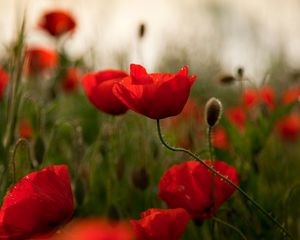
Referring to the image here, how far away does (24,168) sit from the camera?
1.40 m

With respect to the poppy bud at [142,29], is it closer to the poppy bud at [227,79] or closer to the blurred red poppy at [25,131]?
the poppy bud at [227,79]

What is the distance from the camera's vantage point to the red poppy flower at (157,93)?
1030 mm

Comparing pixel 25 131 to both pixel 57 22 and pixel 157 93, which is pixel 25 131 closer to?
pixel 57 22

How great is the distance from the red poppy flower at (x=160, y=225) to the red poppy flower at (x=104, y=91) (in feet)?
1.32

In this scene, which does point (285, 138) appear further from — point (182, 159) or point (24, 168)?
point (24, 168)

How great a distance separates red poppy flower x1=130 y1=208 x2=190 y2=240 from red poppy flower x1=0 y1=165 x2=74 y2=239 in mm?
126

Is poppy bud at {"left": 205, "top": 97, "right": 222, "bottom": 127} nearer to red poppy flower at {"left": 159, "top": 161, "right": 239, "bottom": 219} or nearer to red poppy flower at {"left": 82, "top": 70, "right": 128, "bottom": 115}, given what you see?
red poppy flower at {"left": 159, "top": 161, "right": 239, "bottom": 219}

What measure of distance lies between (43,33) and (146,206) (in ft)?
5.95

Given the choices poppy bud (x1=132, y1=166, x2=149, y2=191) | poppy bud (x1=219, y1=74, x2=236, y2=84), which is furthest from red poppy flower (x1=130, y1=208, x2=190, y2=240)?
poppy bud (x1=219, y1=74, x2=236, y2=84)

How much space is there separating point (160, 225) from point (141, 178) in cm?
60

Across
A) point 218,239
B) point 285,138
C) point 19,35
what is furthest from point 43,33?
point 218,239

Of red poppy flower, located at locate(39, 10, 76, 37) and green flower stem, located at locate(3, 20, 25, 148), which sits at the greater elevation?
red poppy flower, located at locate(39, 10, 76, 37)

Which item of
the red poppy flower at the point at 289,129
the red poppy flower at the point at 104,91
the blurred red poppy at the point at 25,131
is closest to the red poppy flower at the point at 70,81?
the blurred red poppy at the point at 25,131

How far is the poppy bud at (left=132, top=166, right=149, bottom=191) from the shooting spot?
5.16 feet
